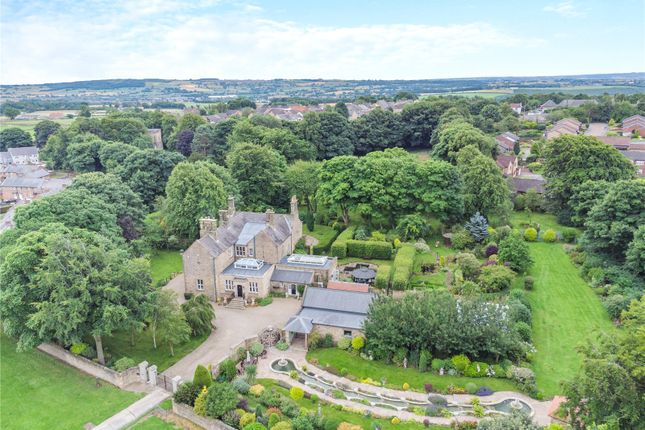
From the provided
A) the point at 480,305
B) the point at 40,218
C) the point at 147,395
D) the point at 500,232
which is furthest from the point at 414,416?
the point at 40,218

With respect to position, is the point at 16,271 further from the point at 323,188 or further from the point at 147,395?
the point at 323,188

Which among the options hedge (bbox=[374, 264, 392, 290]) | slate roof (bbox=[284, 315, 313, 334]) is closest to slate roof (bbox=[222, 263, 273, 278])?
slate roof (bbox=[284, 315, 313, 334])

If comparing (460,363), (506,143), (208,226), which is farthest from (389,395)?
(506,143)

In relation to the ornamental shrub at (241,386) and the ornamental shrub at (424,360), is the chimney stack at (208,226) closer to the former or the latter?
the ornamental shrub at (241,386)

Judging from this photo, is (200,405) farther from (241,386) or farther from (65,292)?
(65,292)

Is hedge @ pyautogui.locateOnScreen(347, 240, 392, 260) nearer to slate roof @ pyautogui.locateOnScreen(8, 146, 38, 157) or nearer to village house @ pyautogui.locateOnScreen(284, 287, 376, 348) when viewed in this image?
village house @ pyautogui.locateOnScreen(284, 287, 376, 348)
